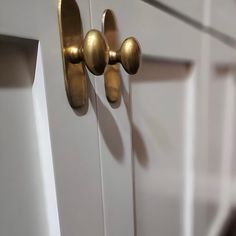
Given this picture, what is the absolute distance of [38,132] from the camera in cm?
22

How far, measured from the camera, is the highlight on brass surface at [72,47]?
215 mm

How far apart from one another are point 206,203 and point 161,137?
35 cm

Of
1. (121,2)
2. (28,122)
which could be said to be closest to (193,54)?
(121,2)

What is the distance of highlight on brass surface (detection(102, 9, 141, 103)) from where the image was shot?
23cm

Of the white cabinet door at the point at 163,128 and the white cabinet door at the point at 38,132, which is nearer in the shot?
the white cabinet door at the point at 38,132

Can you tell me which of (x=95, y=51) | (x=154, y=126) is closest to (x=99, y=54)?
(x=95, y=51)

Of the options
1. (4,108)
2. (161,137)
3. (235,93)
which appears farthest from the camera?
(235,93)

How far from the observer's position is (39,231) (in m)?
0.23

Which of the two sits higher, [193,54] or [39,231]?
[193,54]

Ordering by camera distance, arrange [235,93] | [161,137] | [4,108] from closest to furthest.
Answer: [4,108] < [161,137] < [235,93]

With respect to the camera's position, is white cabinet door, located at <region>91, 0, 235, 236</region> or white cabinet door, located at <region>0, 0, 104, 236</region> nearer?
white cabinet door, located at <region>0, 0, 104, 236</region>

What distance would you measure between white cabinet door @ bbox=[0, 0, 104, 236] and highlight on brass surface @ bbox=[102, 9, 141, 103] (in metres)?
0.03

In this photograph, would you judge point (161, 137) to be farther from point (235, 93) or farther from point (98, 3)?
point (235, 93)

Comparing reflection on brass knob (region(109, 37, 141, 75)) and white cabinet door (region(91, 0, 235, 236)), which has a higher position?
reflection on brass knob (region(109, 37, 141, 75))
